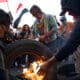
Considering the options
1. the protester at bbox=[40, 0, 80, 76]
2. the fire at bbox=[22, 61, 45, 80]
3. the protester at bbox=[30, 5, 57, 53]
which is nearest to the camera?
the protester at bbox=[40, 0, 80, 76]

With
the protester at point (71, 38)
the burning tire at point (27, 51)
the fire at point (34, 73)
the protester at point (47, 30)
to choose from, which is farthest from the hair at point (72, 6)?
the protester at point (47, 30)

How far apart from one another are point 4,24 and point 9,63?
1.08 meters

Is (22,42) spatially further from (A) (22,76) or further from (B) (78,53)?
(B) (78,53)

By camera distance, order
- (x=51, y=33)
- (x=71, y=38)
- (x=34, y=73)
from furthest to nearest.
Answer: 1. (x=51, y=33)
2. (x=34, y=73)
3. (x=71, y=38)

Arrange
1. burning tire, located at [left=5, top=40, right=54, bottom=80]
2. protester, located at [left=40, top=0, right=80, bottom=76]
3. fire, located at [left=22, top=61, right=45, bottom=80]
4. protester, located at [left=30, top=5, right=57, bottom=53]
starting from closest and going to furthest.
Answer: protester, located at [left=40, top=0, right=80, bottom=76], fire, located at [left=22, top=61, right=45, bottom=80], burning tire, located at [left=5, top=40, right=54, bottom=80], protester, located at [left=30, top=5, right=57, bottom=53]

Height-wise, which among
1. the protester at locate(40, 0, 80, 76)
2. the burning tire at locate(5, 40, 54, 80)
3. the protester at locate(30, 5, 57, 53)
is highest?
the protester at locate(30, 5, 57, 53)

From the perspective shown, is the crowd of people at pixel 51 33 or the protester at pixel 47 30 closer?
the crowd of people at pixel 51 33

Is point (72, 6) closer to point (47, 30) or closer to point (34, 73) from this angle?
point (34, 73)

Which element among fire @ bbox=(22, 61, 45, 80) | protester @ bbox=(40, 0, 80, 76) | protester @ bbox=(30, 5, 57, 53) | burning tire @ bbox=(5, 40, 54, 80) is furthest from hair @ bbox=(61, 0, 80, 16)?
protester @ bbox=(30, 5, 57, 53)

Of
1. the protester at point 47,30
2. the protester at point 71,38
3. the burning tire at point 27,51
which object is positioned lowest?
the protester at point 71,38

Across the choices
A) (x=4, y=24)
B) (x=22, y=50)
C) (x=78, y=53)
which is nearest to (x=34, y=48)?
(x=22, y=50)

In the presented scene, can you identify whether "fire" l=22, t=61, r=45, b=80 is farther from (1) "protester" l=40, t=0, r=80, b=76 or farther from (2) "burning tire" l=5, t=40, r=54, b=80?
(2) "burning tire" l=5, t=40, r=54, b=80

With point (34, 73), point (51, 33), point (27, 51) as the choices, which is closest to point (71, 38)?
point (34, 73)

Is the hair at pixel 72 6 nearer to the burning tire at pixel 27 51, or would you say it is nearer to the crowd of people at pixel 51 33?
the crowd of people at pixel 51 33
